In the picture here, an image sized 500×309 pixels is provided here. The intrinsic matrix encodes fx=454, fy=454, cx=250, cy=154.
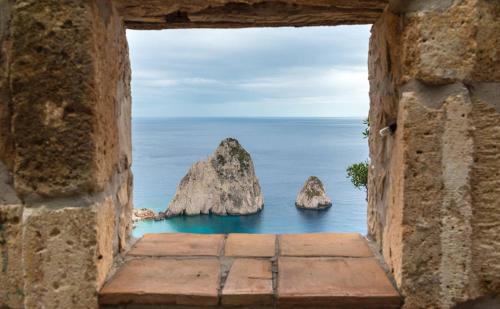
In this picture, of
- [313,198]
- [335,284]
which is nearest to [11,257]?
[335,284]

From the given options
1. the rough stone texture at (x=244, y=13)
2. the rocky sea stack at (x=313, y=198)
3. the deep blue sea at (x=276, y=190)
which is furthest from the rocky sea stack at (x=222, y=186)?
the rough stone texture at (x=244, y=13)

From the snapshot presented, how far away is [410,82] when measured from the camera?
150cm

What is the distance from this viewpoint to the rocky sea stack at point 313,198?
153 ft

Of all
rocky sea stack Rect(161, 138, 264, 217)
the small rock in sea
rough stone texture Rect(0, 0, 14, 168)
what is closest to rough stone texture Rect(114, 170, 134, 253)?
rough stone texture Rect(0, 0, 14, 168)

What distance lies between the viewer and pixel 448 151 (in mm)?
1473

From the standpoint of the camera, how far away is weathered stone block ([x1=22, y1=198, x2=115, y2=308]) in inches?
60.3

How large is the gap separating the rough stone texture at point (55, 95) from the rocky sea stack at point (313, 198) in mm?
44908

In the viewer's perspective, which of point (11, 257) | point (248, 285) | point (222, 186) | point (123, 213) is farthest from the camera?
point (222, 186)

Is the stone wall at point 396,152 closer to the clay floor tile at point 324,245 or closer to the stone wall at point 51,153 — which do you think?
the stone wall at point 51,153

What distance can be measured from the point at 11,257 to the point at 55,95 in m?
0.58

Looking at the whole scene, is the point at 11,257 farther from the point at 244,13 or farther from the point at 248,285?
the point at 244,13

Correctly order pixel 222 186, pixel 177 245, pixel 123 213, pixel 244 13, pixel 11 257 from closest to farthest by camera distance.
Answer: pixel 11 257
pixel 244 13
pixel 123 213
pixel 177 245
pixel 222 186

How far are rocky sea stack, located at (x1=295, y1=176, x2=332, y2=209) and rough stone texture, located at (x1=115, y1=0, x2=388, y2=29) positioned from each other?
44412 millimetres

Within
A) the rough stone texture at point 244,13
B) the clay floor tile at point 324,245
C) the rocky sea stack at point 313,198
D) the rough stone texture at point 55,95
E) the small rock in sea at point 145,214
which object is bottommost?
the small rock in sea at point 145,214
